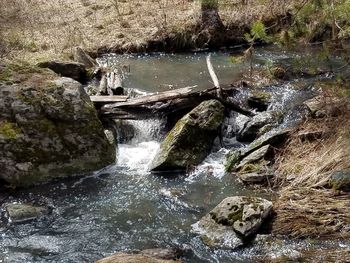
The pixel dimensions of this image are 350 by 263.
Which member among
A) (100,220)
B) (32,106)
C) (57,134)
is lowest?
(100,220)

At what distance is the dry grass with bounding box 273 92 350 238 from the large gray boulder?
3211 mm

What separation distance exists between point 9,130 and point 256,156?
409 centimetres

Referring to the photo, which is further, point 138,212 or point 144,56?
point 144,56

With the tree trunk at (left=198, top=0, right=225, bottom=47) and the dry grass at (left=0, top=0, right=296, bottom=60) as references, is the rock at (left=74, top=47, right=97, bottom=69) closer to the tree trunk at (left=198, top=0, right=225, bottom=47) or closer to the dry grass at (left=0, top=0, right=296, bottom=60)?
the dry grass at (left=0, top=0, right=296, bottom=60)

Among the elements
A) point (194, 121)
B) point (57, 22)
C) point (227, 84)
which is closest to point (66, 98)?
point (194, 121)

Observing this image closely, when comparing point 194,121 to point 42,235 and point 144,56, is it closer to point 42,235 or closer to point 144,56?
point 42,235

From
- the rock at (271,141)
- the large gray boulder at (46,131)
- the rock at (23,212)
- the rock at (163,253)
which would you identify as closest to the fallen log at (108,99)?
the large gray boulder at (46,131)

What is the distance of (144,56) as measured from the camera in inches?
545

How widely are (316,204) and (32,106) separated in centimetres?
471

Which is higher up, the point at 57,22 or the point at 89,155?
the point at 57,22

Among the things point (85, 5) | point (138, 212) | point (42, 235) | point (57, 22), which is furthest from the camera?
point (85, 5)

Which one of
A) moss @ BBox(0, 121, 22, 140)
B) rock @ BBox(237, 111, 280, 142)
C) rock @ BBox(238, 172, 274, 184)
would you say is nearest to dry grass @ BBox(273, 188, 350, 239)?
rock @ BBox(238, 172, 274, 184)

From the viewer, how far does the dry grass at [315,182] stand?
19.6 feet

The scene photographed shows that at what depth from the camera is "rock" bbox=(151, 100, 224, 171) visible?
315 inches
